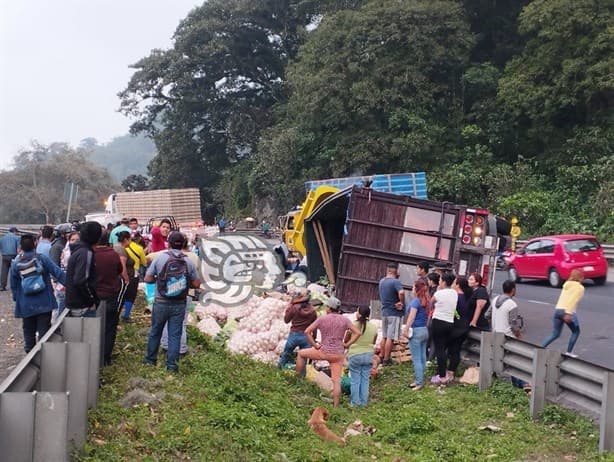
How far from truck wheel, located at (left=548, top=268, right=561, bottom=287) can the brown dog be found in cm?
1558

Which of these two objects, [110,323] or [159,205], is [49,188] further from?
[110,323]

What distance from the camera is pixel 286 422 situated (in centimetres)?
810

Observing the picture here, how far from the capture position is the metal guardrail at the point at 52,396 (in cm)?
487

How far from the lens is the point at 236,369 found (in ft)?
33.1

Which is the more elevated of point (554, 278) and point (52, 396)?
point (52, 396)

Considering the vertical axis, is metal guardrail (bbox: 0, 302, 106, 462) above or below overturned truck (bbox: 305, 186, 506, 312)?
below

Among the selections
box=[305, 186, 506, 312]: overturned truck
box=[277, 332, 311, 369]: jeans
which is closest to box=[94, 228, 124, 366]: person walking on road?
box=[277, 332, 311, 369]: jeans

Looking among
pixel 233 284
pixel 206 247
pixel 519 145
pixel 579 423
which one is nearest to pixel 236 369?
pixel 579 423

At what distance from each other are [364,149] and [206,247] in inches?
886

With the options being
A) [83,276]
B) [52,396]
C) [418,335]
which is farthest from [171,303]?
[52,396]

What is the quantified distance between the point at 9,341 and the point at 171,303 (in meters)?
4.34

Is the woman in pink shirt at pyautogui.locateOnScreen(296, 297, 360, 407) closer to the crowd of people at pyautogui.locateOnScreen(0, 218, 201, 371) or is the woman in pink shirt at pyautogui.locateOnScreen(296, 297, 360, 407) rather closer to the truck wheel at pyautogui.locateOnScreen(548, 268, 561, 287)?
the crowd of people at pyautogui.locateOnScreen(0, 218, 201, 371)

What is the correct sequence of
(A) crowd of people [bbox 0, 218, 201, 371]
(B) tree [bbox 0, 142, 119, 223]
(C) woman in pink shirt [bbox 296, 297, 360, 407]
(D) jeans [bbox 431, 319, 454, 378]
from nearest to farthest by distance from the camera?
(A) crowd of people [bbox 0, 218, 201, 371], (C) woman in pink shirt [bbox 296, 297, 360, 407], (D) jeans [bbox 431, 319, 454, 378], (B) tree [bbox 0, 142, 119, 223]

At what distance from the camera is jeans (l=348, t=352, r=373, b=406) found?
986 cm
